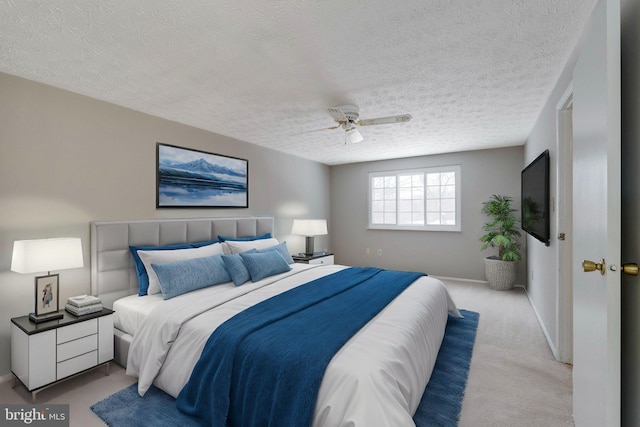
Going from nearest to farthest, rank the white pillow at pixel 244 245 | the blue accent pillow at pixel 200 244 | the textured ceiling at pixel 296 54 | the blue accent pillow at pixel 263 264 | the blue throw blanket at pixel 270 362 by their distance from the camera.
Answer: the blue throw blanket at pixel 270 362 < the textured ceiling at pixel 296 54 < the blue accent pillow at pixel 263 264 < the blue accent pillow at pixel 200 244 < the white pillow at pixel 244 245

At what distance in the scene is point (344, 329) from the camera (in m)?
1.88

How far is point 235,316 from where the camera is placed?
2.11 m

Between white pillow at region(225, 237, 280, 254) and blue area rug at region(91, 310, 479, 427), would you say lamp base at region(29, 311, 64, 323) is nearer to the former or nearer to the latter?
blue area rug at region(91, 310, 479, 427)

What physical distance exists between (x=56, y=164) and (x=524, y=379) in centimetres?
421

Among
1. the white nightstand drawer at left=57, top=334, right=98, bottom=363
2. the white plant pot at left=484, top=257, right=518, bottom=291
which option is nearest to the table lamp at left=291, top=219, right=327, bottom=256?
the white plant pot at left=484, top=257, right=518, bottom=291

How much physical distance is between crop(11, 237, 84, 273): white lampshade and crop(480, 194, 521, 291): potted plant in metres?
5.23

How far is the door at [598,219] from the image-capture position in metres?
1.06

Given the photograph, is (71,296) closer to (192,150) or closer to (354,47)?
(192,150)

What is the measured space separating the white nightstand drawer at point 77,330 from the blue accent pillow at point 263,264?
1.34 m

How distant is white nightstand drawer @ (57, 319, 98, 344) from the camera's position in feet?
7.25

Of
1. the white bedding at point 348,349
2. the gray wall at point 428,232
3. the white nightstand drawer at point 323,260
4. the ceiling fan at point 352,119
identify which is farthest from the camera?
the gray wall at point 428,232

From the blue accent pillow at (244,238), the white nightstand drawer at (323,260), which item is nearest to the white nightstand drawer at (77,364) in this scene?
the blue accent pillow at (244,238)

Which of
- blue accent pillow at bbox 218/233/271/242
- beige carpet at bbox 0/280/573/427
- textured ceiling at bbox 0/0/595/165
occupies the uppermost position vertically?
textured ceiling at bbox 0/0/595/165

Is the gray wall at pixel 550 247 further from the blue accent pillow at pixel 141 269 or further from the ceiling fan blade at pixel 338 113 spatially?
the blue accent pillow at pixel 141 269
